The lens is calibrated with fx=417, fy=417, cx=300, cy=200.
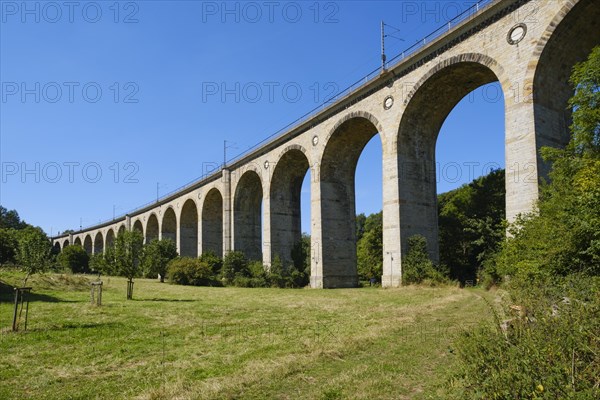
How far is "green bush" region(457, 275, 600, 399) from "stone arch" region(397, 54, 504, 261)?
19313mm

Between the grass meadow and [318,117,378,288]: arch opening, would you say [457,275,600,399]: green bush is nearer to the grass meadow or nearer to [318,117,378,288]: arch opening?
the grass meadow

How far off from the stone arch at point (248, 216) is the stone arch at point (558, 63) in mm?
28605

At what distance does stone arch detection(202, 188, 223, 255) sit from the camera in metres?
50.8

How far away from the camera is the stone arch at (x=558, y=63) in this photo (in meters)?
16.9

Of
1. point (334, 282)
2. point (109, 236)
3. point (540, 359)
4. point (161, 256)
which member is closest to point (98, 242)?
point (109, 236)

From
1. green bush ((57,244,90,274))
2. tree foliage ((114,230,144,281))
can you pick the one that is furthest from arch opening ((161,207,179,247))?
tree foliage ((114,230,144,281))

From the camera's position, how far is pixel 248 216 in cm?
4412

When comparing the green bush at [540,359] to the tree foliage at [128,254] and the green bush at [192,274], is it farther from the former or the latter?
the green bush at [192,274]

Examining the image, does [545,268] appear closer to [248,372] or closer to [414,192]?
[248,372]

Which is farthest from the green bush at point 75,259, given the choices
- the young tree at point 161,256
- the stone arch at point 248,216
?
the stone arch at point 248,216

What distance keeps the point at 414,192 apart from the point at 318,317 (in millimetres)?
14216

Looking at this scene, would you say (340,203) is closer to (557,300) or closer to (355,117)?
(355,117)

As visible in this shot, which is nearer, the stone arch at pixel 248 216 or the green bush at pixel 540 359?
the green bush at pixel 540 359

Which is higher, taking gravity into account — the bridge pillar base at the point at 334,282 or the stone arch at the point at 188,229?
the stone arch at the point at 188,229
